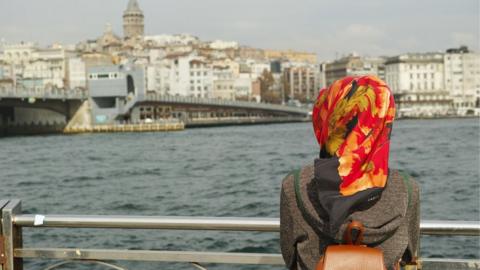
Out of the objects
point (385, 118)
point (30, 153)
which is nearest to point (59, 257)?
point (385, 118)

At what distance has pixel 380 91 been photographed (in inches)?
66.6

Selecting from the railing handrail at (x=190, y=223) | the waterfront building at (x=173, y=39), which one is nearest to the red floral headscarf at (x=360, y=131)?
the railing handrail at (x=190, y=223)

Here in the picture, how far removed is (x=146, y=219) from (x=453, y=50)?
405ft

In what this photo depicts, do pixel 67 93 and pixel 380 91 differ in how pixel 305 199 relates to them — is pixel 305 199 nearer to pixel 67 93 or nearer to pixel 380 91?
pixel 380 91

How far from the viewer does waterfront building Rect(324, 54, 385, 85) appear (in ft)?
412

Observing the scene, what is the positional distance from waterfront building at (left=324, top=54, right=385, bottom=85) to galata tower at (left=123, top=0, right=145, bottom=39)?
52595 millimetres

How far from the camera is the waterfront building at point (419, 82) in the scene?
108 meters

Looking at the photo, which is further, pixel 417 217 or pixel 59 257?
pixel 59 257

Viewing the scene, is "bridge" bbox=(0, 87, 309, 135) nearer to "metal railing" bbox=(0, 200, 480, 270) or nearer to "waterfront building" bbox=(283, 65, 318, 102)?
"waterfront building" bbox=(283, 65, 318, 102)

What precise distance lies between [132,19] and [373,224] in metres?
173

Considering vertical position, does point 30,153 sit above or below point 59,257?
below

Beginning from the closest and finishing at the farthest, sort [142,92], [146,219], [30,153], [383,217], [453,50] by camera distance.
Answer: [383,217]
[146,219]
[30,153]
[142,92]
[453,50]

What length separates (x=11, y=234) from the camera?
104 inches

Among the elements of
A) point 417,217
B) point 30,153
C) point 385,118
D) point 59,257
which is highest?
point 385,118
